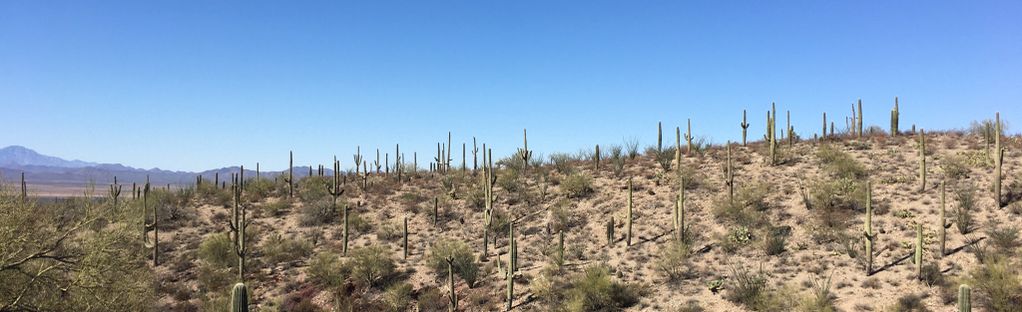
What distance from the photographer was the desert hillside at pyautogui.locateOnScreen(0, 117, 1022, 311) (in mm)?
14672

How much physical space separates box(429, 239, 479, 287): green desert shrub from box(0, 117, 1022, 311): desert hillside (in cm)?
8

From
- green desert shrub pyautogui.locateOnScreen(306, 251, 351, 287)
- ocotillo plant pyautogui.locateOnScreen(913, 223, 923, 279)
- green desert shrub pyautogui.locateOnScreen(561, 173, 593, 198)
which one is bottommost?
green desert shrub pyautogui.locateOnScreen(306, 251, 351, 287)

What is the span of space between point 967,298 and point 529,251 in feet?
44.8

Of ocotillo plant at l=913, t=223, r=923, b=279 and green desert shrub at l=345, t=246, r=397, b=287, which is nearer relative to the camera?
ocotillo plant at l=913, t=223, r=923, b=279

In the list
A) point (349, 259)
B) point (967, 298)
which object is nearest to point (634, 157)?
point (349, 259)

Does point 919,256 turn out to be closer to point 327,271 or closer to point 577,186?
point 577,186

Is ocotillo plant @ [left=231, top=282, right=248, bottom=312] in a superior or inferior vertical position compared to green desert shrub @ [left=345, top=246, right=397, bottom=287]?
superior

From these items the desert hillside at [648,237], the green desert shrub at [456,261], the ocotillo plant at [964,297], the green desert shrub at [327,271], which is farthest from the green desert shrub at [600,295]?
the green desert shrub at [327,271]

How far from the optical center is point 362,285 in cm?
1880

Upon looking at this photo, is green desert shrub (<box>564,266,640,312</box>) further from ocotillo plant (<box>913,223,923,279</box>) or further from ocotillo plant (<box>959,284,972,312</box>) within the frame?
ocotillo plant (<box>959,284,972,312</box>)

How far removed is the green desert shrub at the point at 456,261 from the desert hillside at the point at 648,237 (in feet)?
0.25

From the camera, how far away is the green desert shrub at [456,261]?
18055mm

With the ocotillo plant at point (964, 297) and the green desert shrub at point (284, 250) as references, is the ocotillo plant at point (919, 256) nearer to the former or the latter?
the ocotillo plant at point (964, 297)

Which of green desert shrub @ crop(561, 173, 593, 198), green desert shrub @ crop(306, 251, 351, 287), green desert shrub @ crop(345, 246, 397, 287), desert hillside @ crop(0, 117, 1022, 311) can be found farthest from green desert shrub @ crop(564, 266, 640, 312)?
green desert shrub @ crop(561, 173, 593, 198)
